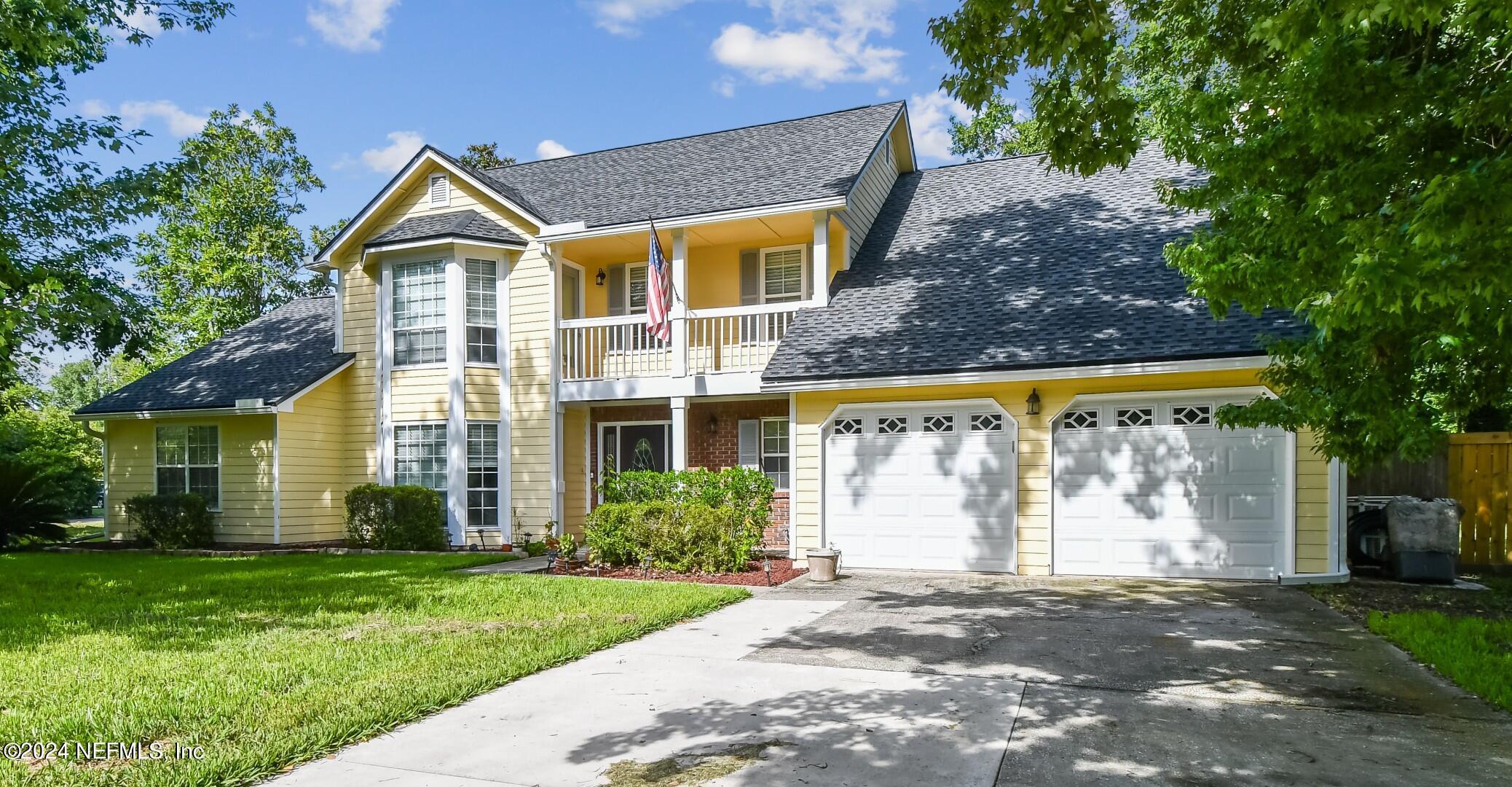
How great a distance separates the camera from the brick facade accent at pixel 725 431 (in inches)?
601

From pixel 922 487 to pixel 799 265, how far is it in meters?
5.31

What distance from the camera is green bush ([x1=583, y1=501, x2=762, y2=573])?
11.9 m

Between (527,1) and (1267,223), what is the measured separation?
1307cm

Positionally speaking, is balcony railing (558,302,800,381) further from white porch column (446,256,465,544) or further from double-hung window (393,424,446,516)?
double-hung window (393,424,446,516)

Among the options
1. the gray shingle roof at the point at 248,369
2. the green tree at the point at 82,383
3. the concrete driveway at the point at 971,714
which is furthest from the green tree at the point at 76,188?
the green tree at the point at 82,383

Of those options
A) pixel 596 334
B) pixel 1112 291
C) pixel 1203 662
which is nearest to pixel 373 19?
pixel 596 334

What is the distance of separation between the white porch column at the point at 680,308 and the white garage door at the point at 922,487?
124 inches

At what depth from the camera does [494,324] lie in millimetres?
15875

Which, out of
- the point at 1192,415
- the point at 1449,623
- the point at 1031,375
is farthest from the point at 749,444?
the point at 1449,623

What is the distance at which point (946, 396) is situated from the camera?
12.1 m

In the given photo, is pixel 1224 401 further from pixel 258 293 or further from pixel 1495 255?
pixel 258 293

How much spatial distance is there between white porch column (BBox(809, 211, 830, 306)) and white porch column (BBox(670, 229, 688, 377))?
2.20 m

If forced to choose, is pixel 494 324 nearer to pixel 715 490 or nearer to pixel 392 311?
pixel 392 311

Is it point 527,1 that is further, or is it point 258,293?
point 258,293
